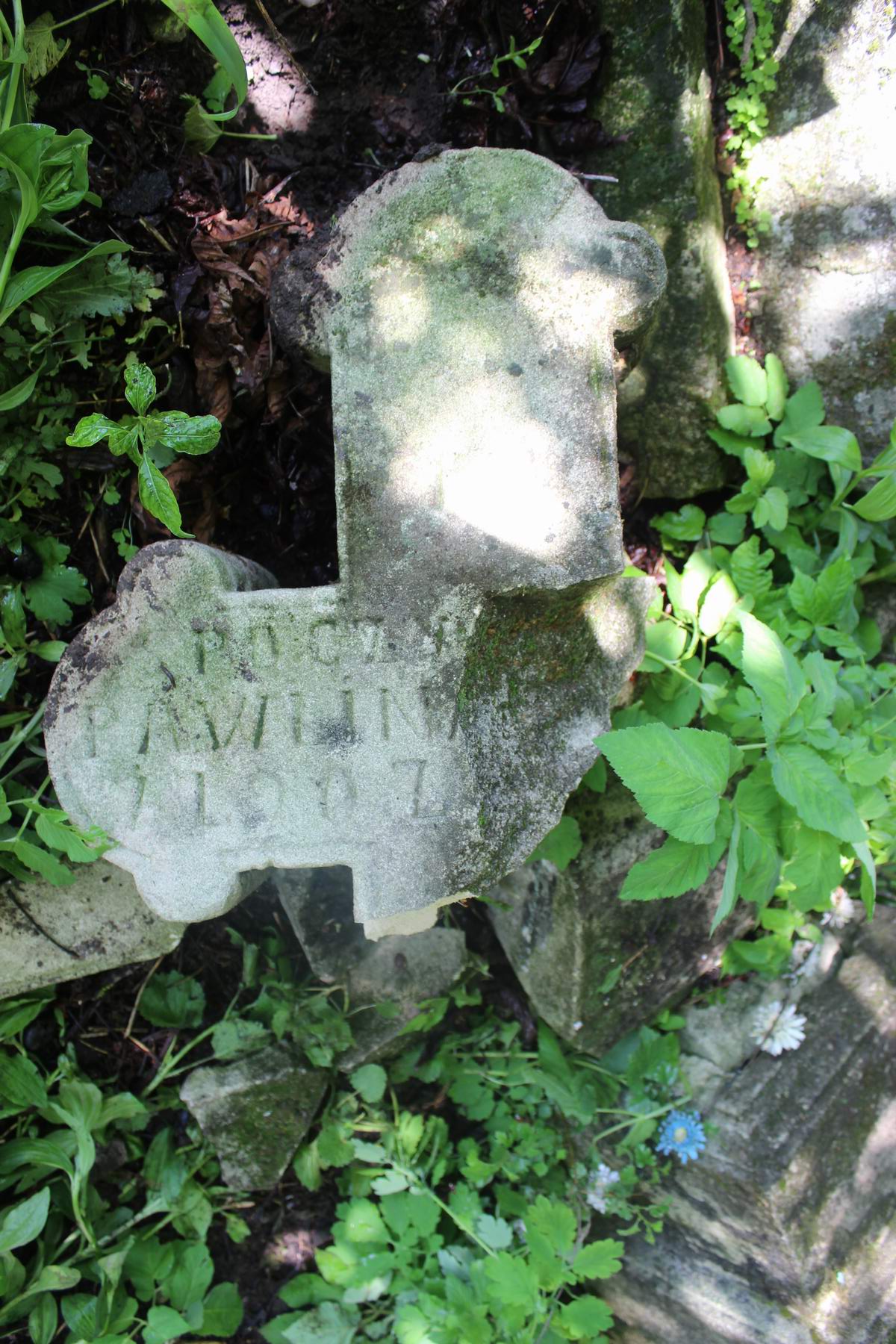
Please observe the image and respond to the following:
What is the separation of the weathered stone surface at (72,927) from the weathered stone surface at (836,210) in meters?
2.33

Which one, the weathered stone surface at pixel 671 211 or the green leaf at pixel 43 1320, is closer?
the weathered stone surface at pixel 671 211

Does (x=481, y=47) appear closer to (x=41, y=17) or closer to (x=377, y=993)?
(x=41, y=17)

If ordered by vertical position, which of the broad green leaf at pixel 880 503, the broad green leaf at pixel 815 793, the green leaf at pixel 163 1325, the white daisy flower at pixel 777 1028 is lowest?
the green leaf at pixel 163 1325

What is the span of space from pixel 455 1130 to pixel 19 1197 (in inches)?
52.3

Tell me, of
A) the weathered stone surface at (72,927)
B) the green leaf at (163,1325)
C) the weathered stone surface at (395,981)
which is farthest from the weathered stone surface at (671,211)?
the green leaf at (163,1325)

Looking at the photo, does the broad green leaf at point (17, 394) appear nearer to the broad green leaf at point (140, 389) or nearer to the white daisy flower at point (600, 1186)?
the broad green leaf at point (140, 389)

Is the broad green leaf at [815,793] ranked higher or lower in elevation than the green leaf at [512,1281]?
higher

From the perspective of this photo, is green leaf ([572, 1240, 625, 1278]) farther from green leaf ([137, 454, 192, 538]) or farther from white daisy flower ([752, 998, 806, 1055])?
green leaf ([137, 454, 192, 538])

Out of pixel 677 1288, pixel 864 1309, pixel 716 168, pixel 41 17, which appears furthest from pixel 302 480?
pixel 864 1309

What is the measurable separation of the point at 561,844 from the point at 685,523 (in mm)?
952

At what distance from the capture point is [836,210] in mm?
2367

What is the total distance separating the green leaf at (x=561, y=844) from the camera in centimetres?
233

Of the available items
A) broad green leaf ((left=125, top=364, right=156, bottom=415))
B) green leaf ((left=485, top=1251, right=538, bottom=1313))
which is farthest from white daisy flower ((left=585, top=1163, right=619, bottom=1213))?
broad green leaf ((left=125, top=364, right=156, bottom=415))

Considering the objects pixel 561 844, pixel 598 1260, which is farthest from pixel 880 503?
pixel 598 1260
